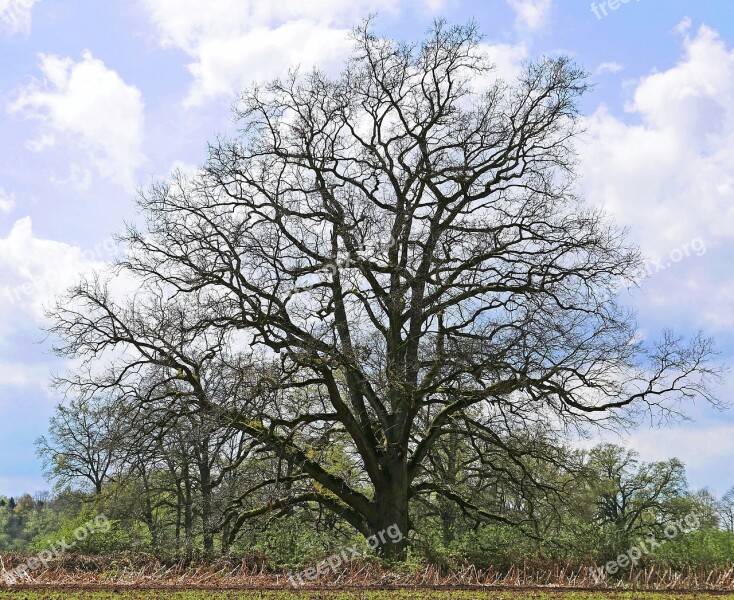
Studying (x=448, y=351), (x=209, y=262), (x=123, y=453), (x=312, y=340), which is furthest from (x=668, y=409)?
(x=123, y=453)

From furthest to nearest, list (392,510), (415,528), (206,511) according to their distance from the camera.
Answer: (206,511) < (415,528) < (392,510)

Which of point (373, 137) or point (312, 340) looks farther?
point (373, 137)

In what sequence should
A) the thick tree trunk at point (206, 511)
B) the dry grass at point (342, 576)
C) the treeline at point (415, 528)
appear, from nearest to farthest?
the dry grass at point (342, 576)
the treeline at point (415, 528)
the thick tree trunk at point (206, 511)

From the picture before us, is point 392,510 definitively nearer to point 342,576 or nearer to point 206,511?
point 342,576

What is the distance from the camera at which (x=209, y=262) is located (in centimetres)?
1582

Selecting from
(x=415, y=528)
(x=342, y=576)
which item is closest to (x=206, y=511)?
(x=415, y=528)

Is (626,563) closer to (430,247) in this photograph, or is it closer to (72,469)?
(430,247)

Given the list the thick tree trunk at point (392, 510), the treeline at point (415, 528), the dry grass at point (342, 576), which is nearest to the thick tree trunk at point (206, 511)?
the treeline at point (415, 528)

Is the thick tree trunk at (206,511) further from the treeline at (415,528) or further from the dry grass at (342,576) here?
the dry grass at (342,576)

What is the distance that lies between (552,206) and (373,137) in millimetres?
4895

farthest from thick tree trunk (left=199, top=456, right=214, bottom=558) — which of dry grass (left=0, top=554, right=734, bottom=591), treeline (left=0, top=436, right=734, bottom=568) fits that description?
dry grass (left=0, top=554, right=734, bottom=591)

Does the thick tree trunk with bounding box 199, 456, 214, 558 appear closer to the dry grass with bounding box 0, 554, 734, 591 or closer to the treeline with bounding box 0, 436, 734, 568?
the treeline with bounding box 0, 436, 734, 568

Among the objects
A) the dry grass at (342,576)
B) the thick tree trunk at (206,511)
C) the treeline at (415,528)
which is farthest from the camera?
the thick tree trunk at (206,511)

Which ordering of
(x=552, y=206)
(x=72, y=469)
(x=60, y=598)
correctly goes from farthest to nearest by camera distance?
(x=72, y=469) < (x=552, y=206) < (x=60, y=598)
